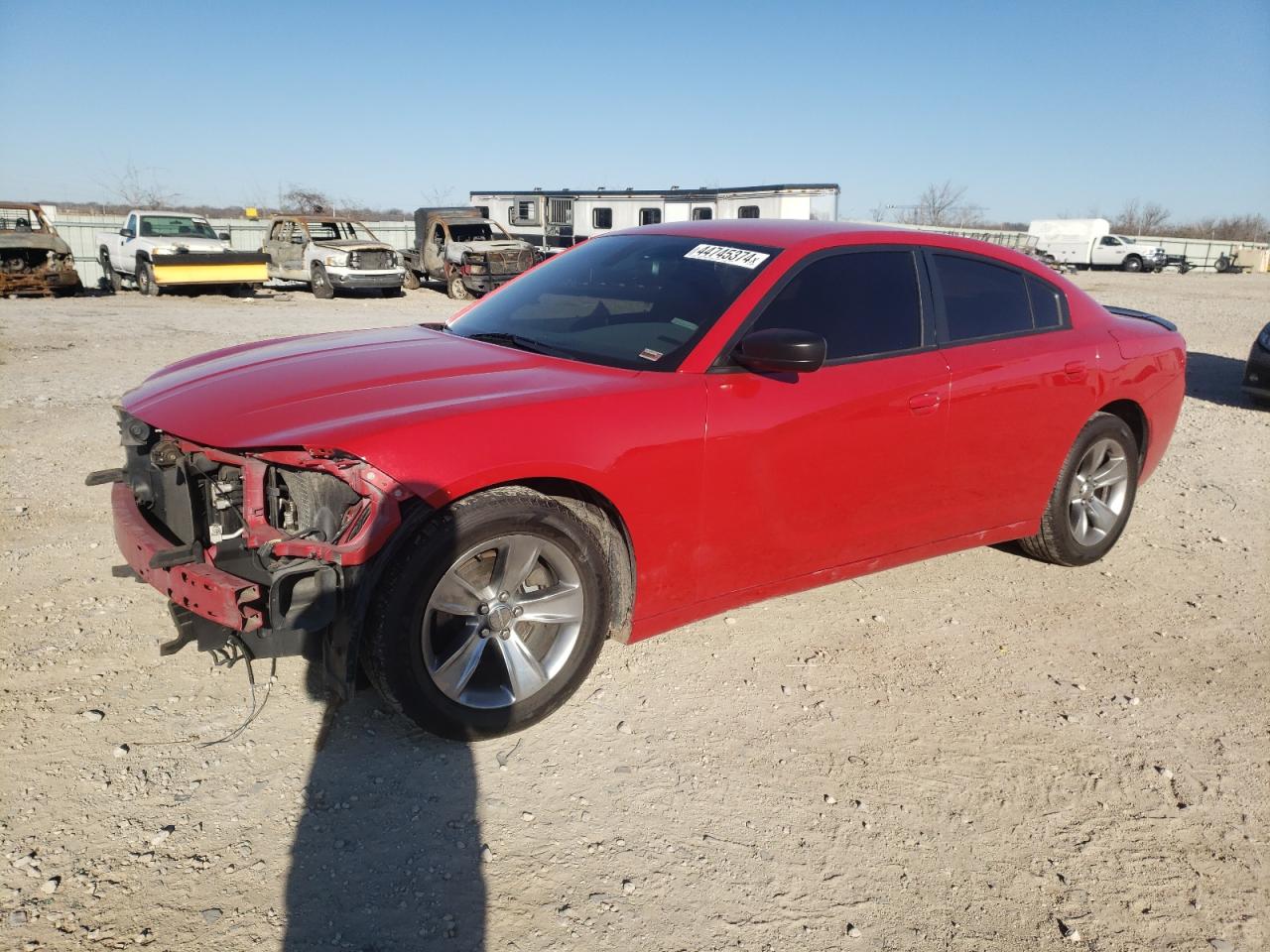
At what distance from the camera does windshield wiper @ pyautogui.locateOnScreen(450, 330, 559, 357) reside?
12.0 feet

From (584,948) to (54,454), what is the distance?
18.8 ft

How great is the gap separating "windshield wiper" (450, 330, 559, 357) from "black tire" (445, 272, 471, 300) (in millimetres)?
17560

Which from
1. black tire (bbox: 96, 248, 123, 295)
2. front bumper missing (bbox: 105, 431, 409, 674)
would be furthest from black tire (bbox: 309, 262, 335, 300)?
front bumper missing (bbox: 105, 431, 409, 674)

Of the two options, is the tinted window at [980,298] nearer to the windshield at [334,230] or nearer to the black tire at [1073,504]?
the black tire at [1073,504]

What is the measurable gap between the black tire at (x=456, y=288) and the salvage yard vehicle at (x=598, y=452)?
56.5 ft

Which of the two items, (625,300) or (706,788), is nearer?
(706,788)

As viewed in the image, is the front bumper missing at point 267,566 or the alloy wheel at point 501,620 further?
the alloy wheel at point 501,620

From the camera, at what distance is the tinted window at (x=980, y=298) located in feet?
13.5

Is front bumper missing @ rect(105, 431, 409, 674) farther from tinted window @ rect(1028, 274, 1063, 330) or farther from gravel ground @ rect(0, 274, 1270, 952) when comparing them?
tinted window @ rect(1028, 274, 1063, 330)

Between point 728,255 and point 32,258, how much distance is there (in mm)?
19147

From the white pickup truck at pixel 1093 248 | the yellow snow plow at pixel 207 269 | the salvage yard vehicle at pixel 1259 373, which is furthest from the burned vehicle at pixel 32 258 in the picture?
the white pickup truck at pixel 1093 248

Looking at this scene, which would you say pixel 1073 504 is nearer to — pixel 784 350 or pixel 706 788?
pixel 784 350

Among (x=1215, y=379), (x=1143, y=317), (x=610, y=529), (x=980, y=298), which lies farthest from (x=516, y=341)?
(x=1215, y=379)

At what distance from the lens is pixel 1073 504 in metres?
4.77
